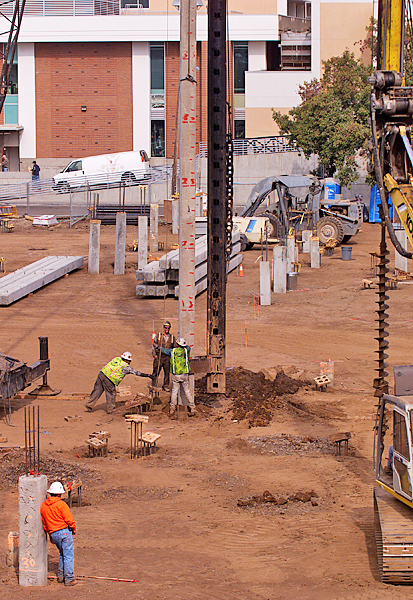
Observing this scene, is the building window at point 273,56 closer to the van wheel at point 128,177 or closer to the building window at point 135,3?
the building window at point 135,3

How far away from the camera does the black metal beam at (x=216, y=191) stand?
51.8 feet

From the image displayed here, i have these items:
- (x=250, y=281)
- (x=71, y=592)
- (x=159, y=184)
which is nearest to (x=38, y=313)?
(x=250, y=281)

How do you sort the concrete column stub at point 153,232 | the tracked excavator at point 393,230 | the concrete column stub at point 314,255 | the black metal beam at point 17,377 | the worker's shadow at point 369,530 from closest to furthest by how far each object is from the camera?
the tracked excavator at point 393,230 < the worker's shadow at point 369,530 < the black metal beam at point 17,377 < the concrete column stub at point 314,255 < the concrete column stub at point 153,232

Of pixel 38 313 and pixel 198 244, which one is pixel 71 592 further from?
pixel 198 244

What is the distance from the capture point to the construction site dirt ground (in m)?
9.02

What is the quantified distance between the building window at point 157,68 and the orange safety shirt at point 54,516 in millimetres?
49704

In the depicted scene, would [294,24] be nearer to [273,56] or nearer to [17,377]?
[273,56]

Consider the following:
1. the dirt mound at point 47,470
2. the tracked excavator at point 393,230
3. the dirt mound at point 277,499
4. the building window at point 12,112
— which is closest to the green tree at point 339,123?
the building window at point 12,112

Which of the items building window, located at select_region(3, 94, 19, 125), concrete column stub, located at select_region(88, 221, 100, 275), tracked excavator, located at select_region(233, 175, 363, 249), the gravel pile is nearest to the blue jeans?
the gravel pile

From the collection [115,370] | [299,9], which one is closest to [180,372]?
[115,370]

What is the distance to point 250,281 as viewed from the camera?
29375 mm

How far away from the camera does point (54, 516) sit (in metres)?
8.70

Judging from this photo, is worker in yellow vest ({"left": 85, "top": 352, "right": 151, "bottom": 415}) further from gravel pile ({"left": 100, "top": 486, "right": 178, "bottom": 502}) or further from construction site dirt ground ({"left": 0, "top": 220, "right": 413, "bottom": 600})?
gravel pile ({"left": 100, "top": 486, "right": 178, "bottom": 502})

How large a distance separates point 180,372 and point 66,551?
702 cm
